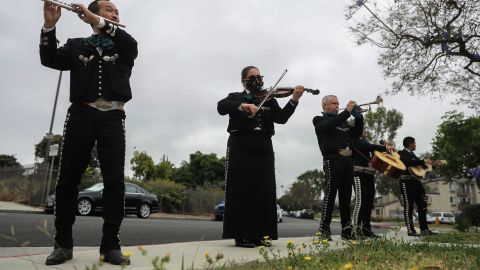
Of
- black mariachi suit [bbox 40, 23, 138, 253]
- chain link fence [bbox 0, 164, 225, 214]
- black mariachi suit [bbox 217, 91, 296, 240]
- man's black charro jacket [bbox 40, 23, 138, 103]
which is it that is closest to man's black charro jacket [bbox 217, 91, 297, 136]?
black mariachi suit [bbox 217, 91, 296, 240]

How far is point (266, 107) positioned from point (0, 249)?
123 inches

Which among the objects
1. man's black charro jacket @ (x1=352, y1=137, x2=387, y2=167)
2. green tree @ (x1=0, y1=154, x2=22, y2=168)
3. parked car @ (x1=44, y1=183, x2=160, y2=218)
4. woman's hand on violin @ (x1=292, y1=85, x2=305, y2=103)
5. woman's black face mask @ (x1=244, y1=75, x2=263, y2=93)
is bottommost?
parked car @ (x1=44, y1=183, x2=160, y2=218)

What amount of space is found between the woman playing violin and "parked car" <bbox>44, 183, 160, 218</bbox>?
1232 cm

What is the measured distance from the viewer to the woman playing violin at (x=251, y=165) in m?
5.16

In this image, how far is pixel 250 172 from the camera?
5.24 m

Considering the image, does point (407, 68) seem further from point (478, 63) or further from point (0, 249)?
point (0, 249)

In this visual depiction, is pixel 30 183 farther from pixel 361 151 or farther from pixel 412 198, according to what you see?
pixel 361 151

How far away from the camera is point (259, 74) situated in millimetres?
5504

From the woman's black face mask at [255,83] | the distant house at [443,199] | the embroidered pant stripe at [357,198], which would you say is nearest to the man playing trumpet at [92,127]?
the woman's black face mask at [255,83]

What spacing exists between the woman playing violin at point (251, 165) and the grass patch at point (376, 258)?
1.15 meters

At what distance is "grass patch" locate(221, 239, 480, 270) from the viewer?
10.2ft

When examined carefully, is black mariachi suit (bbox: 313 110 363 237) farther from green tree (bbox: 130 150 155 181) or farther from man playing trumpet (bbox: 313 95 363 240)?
green tree (bbox: 130 150 155 181)

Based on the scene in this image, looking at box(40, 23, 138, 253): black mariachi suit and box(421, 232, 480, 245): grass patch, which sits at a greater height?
box(40, 23, 138, 253): black mariachi suit

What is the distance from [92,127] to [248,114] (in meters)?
2.02
